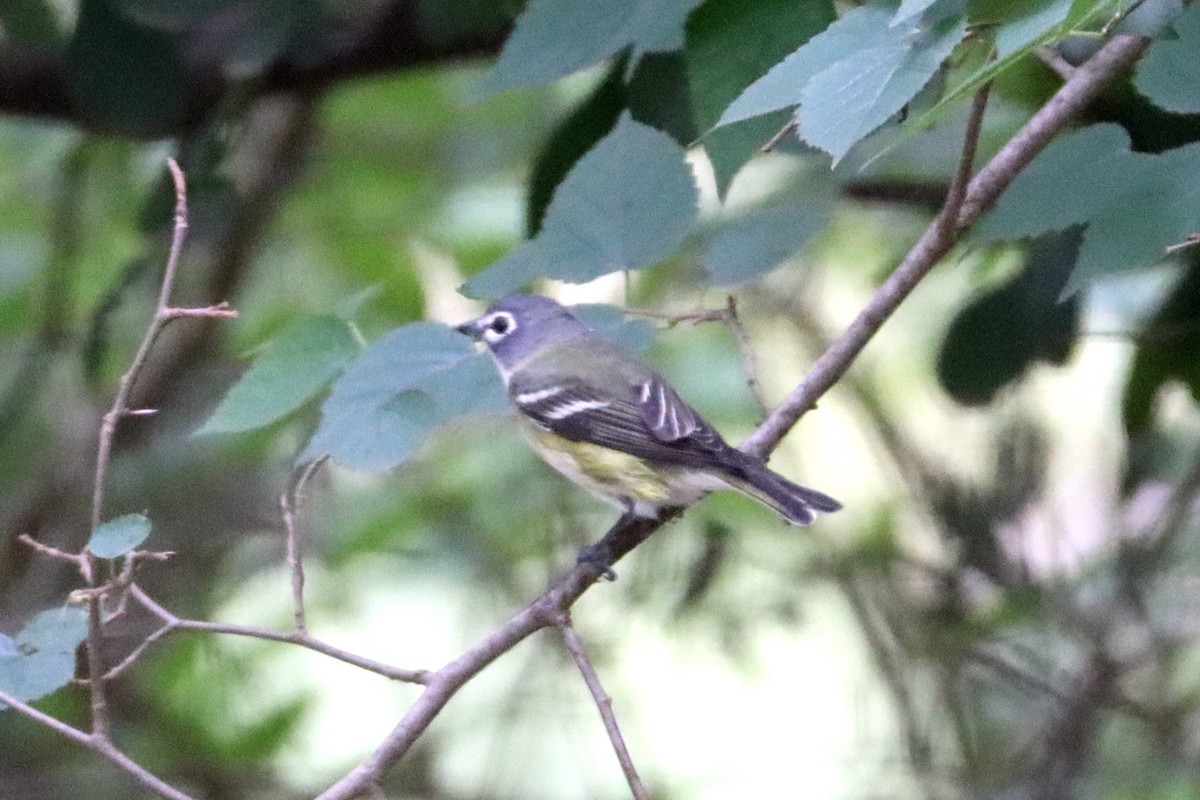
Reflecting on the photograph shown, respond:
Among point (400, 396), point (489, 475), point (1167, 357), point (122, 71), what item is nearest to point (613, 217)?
point (400, 396)

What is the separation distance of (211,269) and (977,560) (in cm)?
154

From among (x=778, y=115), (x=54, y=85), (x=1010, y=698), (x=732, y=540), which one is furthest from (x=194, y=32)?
(x=1010, y=698)

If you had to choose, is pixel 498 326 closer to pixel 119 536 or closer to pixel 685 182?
pixel 685 182

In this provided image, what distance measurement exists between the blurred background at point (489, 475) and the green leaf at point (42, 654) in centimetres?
94

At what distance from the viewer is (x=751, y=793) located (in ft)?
11.1

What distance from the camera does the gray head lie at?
7.82ft

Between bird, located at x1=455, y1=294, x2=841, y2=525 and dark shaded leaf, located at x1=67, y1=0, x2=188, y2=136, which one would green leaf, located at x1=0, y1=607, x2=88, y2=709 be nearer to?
bird, located at x1=455, y1=294, x2=841, y2=525

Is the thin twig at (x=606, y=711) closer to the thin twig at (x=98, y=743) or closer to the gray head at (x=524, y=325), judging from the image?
the thin twig at (x=98, y=743)

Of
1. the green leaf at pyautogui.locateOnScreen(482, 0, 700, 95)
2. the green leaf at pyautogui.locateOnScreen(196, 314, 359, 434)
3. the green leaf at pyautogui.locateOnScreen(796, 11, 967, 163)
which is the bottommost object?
the green leaf at pyautogui.locateOnScreen(196, 314, 359, 434)

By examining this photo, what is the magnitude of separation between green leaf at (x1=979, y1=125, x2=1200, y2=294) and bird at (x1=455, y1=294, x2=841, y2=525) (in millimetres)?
408

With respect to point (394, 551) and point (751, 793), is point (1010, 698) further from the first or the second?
point (394, 551)

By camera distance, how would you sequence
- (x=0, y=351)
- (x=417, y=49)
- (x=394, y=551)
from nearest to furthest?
(x=417, y=49) < (x=394, y=551) < (x=0, y=351)

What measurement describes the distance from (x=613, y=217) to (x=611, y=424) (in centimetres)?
54

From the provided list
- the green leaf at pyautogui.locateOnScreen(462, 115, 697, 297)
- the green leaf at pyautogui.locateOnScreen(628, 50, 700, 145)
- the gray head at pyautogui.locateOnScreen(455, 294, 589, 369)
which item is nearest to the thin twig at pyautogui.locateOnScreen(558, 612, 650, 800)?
the green leaf at pyautogui.locateOnScreen(462, 115, 697, 297)
